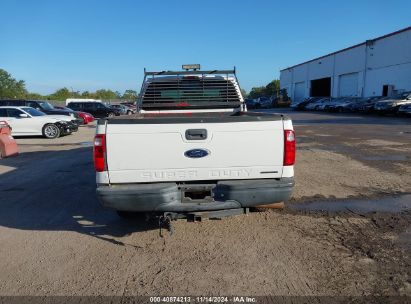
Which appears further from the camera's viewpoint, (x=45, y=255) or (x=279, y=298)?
(x=45, y=255)

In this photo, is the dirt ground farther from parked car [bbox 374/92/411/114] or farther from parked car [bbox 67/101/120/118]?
parked car [bbox 67/101/120/118]

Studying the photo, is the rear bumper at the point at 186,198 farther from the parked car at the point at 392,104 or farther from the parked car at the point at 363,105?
the parked car at the point at 363,105

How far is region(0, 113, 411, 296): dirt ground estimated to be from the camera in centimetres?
368

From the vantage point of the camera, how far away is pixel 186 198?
4.26 metres

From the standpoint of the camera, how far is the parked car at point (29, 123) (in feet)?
55.8

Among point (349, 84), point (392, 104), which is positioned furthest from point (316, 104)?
point (392, 104)

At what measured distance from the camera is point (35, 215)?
19.3ft

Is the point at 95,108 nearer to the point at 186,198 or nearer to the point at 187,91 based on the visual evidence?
the point at 187,91

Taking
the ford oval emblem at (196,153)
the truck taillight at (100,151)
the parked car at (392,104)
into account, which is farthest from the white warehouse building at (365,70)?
the truck taillight at (100,151)

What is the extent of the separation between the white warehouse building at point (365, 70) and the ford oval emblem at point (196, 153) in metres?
39.5

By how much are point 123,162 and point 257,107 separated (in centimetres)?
6045

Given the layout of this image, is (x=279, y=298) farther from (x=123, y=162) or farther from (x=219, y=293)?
(x=123, y=162)

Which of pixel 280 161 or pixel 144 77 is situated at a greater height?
pixel 144 77

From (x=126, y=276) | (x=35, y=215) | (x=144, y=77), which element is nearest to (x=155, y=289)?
(x=126, y=276)
